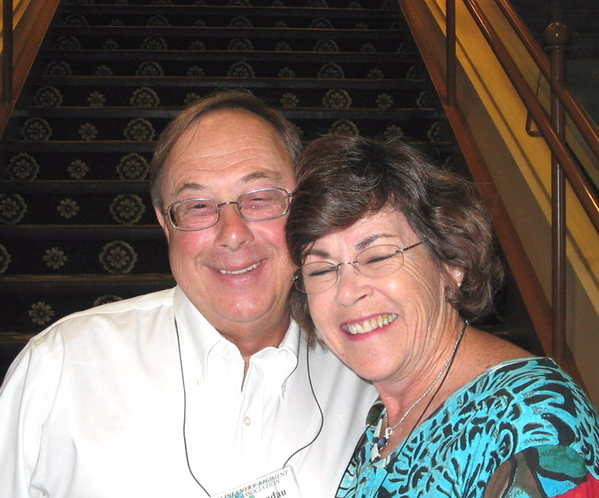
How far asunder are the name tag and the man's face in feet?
1.08

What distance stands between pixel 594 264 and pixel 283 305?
134 centimetres

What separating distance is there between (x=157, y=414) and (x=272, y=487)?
295 millimetres

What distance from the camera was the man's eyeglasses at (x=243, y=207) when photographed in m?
1.58

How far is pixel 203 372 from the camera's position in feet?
5.08

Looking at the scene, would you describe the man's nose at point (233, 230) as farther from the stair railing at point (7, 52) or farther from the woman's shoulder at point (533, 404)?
the stair railing at point (7, 52)

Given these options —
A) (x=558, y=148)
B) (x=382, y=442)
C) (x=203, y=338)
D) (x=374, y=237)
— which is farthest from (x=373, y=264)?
(x=558, y=148)

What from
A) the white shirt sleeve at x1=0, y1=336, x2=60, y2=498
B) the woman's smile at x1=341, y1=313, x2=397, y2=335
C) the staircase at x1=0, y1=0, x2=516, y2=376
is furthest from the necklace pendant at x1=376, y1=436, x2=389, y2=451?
the staircase at x1=0, y1=0, x2=516, y2=376

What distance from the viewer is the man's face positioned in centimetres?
157

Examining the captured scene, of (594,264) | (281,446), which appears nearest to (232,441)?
(281,446)

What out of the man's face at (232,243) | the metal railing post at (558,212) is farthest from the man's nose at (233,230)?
the metal railing post at (558,212)

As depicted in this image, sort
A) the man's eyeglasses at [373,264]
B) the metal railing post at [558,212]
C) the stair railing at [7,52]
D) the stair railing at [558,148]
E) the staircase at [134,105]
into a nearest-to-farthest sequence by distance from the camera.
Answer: the man's eyeglasses at [373,264]
the stair railing at [558,148]
the metal railing post at [558,212]
the staircase at [134,105]
the stair railing at [7,52]

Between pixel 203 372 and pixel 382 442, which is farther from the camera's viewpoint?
pixel 203 372

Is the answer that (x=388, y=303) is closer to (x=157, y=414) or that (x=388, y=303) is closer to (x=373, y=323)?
(x=373, y=323)

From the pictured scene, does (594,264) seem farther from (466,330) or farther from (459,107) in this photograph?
(459,107)
